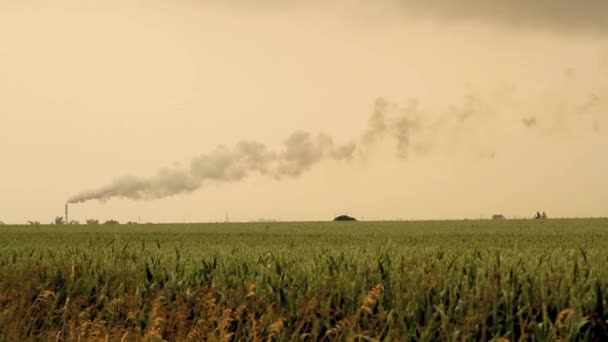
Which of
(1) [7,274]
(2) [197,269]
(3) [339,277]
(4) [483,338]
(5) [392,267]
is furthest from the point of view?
(1) [7,274]

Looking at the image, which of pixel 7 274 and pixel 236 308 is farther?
pixel 7 274

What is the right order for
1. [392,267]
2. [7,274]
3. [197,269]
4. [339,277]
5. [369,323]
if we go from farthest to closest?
[7,274], [197,269], [392,267], [339,277], [369,323]

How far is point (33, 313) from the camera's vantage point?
41.1 feet

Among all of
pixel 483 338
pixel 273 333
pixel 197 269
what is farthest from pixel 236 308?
pixel 483 338

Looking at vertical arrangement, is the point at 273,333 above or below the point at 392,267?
below

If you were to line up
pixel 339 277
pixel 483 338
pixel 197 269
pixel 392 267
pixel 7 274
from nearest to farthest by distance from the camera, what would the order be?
pixel 483 338 → pixel 339 277 → pixel 392 267 → pixel 197 269 → pixel 7 274

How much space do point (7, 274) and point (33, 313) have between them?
66.7 inches

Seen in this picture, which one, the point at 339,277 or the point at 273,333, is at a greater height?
the point at 339,277

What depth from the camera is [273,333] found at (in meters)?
9.77

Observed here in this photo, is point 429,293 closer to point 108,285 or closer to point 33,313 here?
point 108,285

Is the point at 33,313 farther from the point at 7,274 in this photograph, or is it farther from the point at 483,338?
the point at 483,338

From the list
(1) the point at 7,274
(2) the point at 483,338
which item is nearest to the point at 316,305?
(2) the point at 483,338

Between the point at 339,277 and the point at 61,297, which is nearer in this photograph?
the point at 339,277

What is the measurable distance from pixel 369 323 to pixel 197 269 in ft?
12.2
